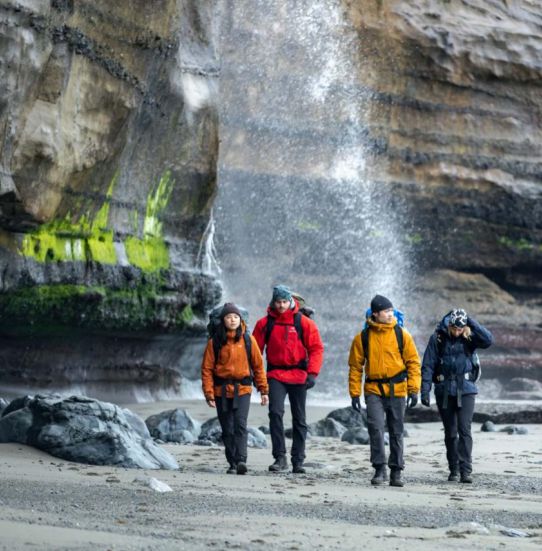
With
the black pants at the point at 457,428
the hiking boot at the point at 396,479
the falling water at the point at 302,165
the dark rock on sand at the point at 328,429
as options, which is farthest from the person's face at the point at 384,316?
the falling water at the point at 302,165

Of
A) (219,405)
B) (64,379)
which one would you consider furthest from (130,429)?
(64,379)

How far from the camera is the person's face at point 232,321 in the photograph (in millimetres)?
9836

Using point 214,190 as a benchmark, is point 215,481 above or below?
below

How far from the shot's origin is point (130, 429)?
9.76 m

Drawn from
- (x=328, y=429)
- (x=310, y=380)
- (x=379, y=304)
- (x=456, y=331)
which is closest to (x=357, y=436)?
(x=328, y=429)

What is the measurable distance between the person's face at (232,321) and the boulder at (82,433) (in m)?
1.09

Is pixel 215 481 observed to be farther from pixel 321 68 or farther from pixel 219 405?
→ pixel 321 68

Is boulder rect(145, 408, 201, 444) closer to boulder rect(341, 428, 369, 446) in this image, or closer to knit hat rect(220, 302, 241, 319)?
boulder rect(341, 428, 369, 446)

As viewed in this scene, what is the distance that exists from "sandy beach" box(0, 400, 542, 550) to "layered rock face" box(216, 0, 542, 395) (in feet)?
67.2

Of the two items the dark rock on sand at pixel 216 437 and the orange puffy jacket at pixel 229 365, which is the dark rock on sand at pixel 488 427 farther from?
the orange puffy jacket at pixel 229 365

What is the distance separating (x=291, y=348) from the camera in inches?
401

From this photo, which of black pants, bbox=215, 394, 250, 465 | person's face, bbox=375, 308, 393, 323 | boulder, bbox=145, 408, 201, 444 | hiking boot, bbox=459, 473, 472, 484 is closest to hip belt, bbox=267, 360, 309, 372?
black pants, bbox=215, 394, 250, 465

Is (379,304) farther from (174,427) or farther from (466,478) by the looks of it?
(174,427)

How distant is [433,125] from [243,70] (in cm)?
501
